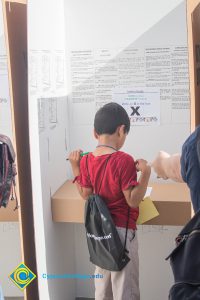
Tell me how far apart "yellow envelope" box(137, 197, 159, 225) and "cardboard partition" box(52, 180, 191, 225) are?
111mm

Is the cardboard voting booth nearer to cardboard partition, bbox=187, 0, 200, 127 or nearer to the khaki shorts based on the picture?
the khaki shorts

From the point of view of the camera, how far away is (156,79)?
6.97ft

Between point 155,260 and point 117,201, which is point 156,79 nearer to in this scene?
point 117,201

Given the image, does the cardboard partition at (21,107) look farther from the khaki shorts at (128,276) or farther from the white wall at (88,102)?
the khaki shorts at (128,276)

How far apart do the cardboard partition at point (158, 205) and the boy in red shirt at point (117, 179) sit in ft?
0.86

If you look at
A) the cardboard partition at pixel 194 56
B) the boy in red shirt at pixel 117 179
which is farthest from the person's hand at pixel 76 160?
the cardboard partition at pixel 194 56

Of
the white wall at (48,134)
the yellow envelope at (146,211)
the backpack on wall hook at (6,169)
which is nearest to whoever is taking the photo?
the backpack on wall hook at (6,169)

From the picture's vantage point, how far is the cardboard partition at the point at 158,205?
1835mm

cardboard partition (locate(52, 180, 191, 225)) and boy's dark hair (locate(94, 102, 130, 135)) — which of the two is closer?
boy's dark hair (locate(94, 102, 130, 135))

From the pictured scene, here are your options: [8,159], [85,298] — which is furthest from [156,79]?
[85,298]

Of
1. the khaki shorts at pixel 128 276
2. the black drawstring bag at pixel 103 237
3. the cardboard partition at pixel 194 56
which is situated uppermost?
the cardboard partition at pixel 194 56

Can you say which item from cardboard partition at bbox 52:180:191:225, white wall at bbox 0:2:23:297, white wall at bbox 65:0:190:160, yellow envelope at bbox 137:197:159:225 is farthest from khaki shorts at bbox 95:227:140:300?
white wall at bbox 65:0:190:160

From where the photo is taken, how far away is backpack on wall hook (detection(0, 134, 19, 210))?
136 centimetres

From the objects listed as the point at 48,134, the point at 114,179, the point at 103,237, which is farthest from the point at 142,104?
the point at 103,237
